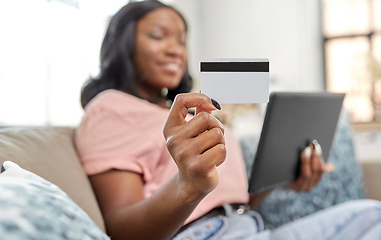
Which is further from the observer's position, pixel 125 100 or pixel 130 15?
pixel 130 15

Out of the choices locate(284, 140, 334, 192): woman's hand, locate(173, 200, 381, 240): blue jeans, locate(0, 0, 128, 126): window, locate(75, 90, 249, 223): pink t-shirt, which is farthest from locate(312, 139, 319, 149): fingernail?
locate(0, 0, 128, 126): window

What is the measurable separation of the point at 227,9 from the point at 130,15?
297 cm

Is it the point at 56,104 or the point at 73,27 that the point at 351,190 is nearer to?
the point at 56,104

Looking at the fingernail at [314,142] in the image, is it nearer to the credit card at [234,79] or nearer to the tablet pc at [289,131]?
the tablet pc at [289,131]

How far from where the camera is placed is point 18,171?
416mm

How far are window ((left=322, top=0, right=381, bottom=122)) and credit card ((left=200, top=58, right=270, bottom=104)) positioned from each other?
276cm

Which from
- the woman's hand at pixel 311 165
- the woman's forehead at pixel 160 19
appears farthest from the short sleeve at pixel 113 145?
the woman's hand at pixel 311 165

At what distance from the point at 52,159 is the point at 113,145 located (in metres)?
0.13

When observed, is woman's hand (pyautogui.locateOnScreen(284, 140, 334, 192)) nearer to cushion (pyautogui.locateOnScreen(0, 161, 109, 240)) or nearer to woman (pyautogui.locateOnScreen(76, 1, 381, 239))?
woman (pyautogui.locateOnScreen(76, 1, 381, 239))

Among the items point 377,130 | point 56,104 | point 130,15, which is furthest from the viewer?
point 377,130

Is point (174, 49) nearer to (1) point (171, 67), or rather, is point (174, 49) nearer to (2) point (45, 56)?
(1) point (171, 67)

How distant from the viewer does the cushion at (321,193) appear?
4.01ft

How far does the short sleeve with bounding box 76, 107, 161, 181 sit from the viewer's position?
0.70 meters

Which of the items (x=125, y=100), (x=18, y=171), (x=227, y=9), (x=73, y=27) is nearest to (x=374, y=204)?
(x=125, y=100)
